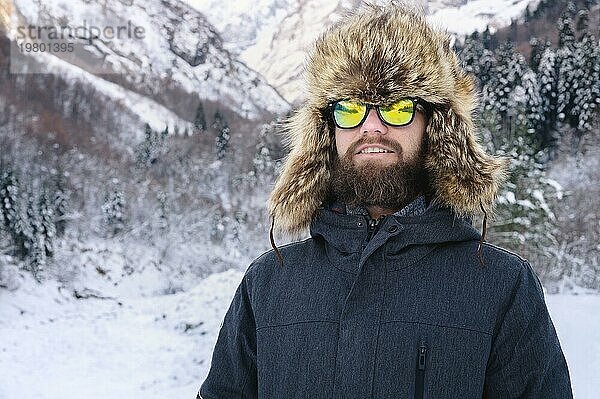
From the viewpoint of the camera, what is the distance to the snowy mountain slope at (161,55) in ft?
148

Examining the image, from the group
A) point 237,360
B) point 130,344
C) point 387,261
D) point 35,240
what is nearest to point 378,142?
point 387,261

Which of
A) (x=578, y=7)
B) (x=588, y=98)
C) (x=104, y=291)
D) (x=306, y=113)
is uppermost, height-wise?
(x=578, y=7)

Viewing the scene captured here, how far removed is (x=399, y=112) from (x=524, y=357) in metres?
0.85

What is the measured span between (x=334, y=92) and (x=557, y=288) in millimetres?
13860

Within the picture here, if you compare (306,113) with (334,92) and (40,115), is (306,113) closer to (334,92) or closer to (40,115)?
(334,92)

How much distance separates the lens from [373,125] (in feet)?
6.04

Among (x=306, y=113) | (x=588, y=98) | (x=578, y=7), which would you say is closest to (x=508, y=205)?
(x=306, y=113)

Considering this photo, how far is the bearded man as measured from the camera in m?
1.60

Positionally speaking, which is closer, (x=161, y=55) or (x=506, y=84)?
(x=506, y=84)

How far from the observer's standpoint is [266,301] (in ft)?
6.14

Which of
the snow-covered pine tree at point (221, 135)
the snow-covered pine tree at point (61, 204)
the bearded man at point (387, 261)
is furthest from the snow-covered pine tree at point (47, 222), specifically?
the bearded man at point (387, 261)

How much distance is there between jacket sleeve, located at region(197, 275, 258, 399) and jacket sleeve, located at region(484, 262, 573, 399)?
2.55 feet

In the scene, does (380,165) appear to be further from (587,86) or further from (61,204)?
(587,86)

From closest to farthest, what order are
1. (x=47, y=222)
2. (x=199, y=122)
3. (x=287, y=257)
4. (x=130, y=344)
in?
(x=287, y=257), (x=130, y=344), (x=47, y=222), (x=199, y=122)
